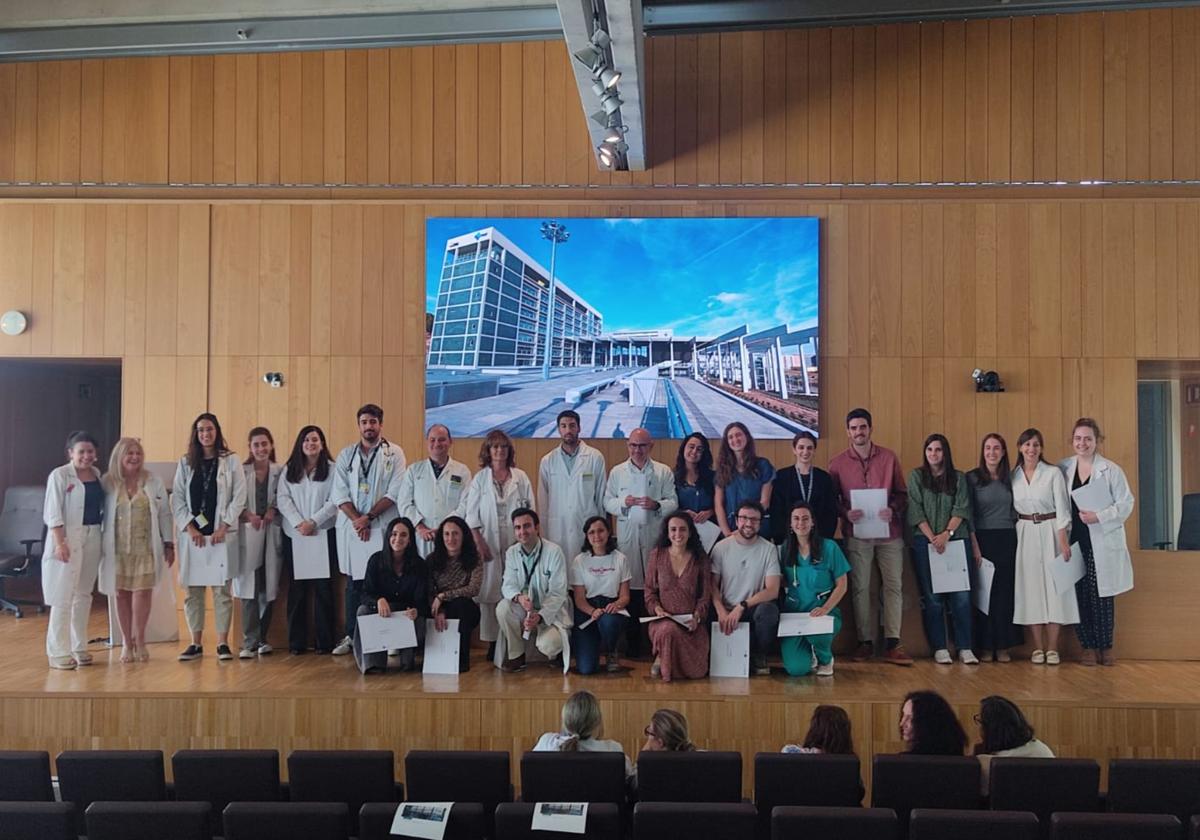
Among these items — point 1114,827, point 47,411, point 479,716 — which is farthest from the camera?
point 47,411

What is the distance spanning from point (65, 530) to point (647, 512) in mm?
3506

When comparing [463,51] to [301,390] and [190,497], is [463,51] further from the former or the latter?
[190,497]

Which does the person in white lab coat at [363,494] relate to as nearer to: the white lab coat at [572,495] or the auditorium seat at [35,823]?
the white lab coat at [572,495]

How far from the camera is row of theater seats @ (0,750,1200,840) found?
139 inches

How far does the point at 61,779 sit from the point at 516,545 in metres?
2.85

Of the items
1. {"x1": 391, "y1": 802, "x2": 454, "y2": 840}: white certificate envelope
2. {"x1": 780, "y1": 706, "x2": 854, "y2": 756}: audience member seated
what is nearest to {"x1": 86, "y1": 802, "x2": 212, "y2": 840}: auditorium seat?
{"x1": 391, "y1": 802, "x2": 454, "y2": 840}: white certificate envelope

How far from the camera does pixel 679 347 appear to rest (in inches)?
299

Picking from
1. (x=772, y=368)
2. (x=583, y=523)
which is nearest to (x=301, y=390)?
(x=583, y=523)

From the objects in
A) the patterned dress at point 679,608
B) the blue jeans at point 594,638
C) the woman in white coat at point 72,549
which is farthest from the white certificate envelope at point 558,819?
the woman in white coat at point 72,549

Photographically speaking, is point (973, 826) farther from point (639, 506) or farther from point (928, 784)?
point (639, 506)

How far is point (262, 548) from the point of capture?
6.61 meters

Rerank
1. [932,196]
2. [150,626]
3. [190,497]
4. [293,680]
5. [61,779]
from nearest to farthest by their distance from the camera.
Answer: [61,779] → [293,680] → [190,497] → [150,626] → [932,196]

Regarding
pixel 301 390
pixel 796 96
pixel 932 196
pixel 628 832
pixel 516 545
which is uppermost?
pixel 796 96

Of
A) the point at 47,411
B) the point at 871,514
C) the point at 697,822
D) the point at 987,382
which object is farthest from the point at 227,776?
the point at 47,411
